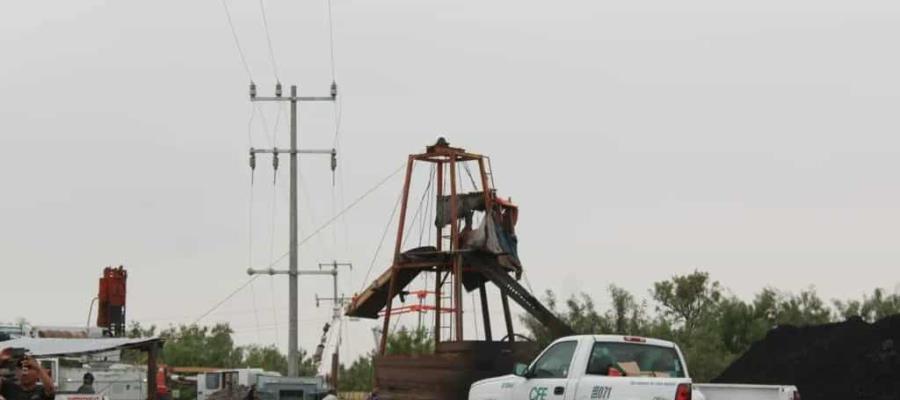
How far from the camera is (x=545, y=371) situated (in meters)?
23.2

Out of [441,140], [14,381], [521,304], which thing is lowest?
[14,381]

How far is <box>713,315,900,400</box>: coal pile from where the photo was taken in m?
31.8

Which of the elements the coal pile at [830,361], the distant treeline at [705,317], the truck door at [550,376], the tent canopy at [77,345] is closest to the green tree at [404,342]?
the distant treeline at [705,317]

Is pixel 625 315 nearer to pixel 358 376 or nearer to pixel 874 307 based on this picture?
pixel 874 307

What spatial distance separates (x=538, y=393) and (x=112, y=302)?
805 inches

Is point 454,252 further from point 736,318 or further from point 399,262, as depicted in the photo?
point 736,318

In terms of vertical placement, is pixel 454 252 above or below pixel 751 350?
above

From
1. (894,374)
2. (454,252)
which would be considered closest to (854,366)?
(894,374)

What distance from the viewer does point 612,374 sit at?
2202 cm

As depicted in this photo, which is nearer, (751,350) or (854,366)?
(854,366)

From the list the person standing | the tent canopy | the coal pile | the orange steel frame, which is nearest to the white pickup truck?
the tent canopy

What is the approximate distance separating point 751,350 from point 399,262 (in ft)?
30.3

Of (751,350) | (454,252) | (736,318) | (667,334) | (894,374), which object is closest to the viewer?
(894,374)

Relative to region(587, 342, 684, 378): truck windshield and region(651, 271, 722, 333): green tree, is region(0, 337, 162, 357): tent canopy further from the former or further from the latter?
region(651, 271, 722, 333): green tree
